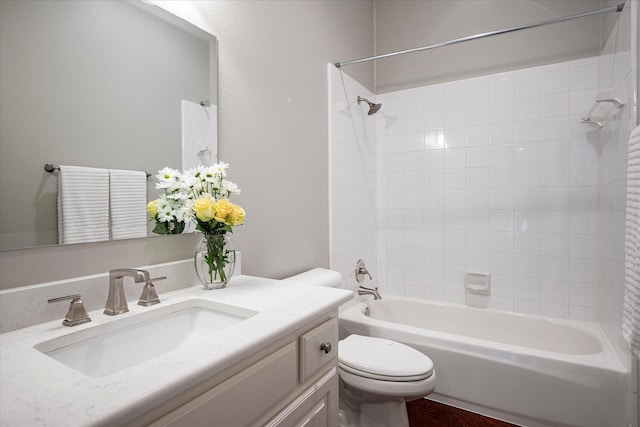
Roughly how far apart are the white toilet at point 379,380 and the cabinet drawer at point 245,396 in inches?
28.6

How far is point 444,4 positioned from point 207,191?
2.42m

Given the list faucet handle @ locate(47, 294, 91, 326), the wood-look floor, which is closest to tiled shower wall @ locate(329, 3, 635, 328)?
the wood-look floor

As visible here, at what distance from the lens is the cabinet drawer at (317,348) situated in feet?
3.12

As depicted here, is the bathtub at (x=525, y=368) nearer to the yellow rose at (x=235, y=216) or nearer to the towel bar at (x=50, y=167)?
the yellow rose at (x=235, y=216)

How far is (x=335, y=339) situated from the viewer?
1.13m

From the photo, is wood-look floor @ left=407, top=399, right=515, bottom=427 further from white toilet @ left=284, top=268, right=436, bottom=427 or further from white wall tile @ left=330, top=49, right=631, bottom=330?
white wall tile @ left=330, top=49, right=631, bottom=330

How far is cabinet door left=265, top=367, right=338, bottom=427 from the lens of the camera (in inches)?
34.8

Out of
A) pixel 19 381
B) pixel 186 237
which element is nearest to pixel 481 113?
pixel 186 237

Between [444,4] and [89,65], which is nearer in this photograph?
[89,65]

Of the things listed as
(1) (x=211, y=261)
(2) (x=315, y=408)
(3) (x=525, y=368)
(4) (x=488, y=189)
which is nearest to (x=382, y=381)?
(2) (x=315, y=408)

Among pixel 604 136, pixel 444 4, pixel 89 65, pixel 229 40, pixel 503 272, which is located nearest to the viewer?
pixel 89 65

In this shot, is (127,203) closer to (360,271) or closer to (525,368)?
(360,271)

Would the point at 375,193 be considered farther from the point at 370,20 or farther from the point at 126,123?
the point at 126,123

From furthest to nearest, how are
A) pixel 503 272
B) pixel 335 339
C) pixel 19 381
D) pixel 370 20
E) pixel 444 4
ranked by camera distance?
pixel 370 20 → pixel 444 4 → pixel 503 272 → pixel 335 339 → pixel 19 381
